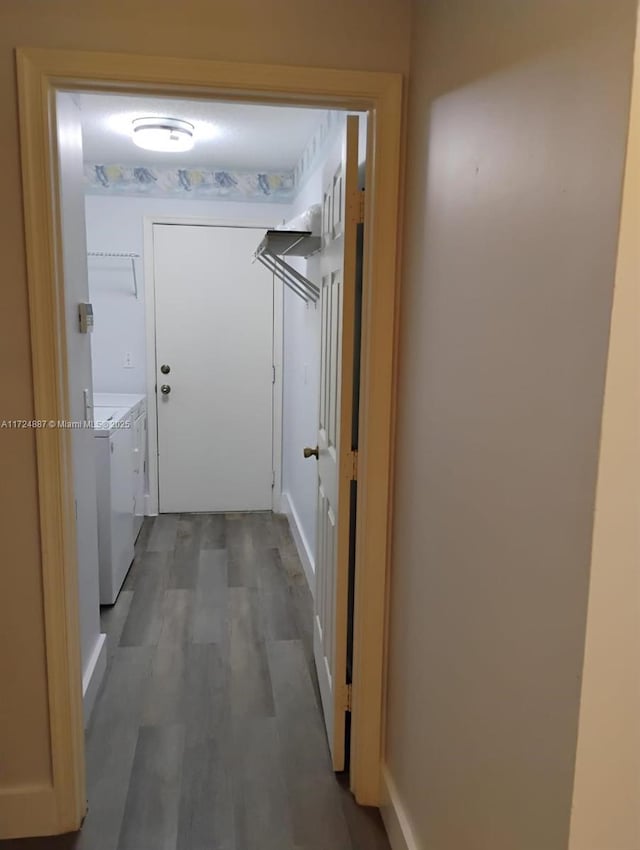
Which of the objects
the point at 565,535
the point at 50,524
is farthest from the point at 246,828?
the point at 565,535

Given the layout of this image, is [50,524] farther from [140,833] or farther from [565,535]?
[565,535]

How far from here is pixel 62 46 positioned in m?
1.54

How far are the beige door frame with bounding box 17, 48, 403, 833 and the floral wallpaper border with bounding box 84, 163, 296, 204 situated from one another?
2860 mm

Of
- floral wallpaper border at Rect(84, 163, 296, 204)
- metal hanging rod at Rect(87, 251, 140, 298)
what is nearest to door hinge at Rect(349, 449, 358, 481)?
floral wallpaper border at Rect(84, 163, 296, 204)

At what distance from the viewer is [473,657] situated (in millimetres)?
1238

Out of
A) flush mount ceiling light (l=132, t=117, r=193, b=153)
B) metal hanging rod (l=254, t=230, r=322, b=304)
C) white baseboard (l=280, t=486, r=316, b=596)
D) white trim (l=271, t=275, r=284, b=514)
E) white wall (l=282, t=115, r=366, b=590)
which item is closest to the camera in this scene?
metal hanging rod (l=254, t=230, r=322, b=304)

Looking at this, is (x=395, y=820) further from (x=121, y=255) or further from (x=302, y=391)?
(x=121, y=255)

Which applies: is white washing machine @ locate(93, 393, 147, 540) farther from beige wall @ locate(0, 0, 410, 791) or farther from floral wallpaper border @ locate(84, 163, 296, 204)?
beige wall @ locate(0, 0, 410, 791)

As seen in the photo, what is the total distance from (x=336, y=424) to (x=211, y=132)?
2.21 meters

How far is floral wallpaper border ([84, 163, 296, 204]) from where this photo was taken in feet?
14.2

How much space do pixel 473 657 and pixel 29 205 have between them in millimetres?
1446

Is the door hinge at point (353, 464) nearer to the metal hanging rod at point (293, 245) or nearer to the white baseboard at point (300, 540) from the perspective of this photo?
the white baseboard at point (300, 540)

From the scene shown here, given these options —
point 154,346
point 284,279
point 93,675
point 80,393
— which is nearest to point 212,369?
point 154,346

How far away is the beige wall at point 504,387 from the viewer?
860 millimetres
